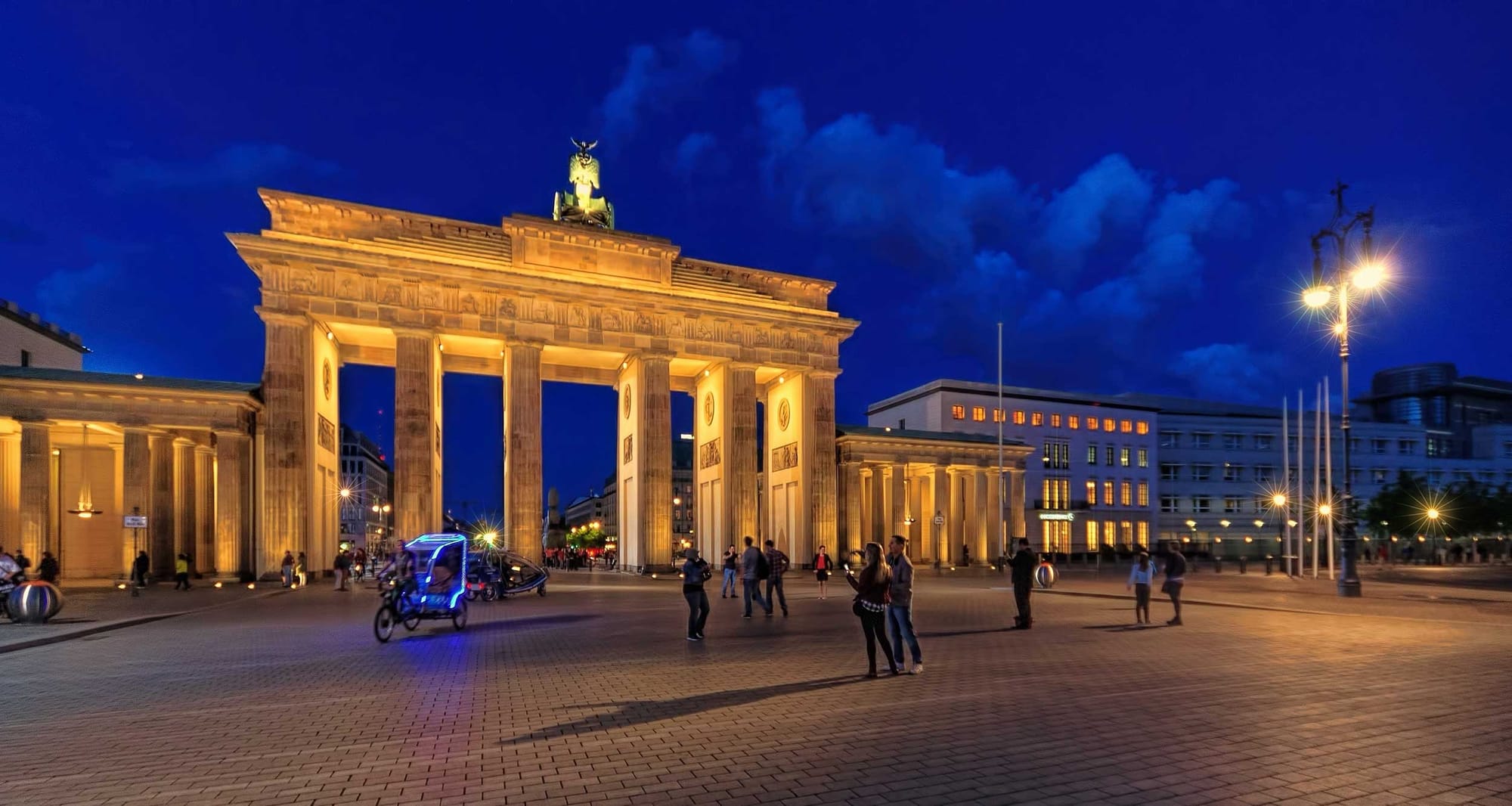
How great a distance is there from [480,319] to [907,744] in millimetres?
39571

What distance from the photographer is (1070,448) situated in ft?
237

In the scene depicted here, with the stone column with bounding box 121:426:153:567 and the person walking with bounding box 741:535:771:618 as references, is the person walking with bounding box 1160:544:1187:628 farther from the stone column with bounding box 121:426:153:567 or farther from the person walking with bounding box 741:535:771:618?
the stone column with bounding box 121:426:153:567

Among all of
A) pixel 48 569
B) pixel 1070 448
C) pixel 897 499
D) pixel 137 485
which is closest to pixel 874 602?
pixel 48 569

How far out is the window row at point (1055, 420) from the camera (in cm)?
6981

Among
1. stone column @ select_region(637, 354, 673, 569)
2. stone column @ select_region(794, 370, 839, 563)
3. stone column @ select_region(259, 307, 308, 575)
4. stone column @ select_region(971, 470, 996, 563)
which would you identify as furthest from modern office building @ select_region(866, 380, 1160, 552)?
stone column @ select_region(259, 307, 308, 575)

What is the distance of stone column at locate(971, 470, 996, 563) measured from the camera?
Answer: 58.2 meters

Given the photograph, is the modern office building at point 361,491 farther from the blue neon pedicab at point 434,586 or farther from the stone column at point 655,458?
the blue neon pedicab at point 434,586

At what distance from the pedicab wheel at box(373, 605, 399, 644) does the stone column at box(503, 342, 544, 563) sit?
26609 millimetres

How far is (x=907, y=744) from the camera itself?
7.21 meters

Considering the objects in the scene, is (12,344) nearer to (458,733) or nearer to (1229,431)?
(458,733)

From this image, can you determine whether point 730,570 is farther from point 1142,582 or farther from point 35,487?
point 35,487

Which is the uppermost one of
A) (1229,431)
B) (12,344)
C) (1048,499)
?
(12,344)

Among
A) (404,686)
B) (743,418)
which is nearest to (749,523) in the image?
(743,418)

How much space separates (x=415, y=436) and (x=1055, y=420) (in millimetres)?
54487
